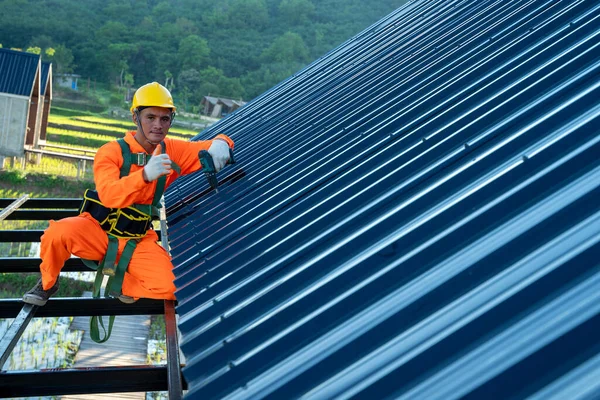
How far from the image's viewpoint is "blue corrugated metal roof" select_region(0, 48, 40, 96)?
130 ft

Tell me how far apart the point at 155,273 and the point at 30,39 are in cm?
11818

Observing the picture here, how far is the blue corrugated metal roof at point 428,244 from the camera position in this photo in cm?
229

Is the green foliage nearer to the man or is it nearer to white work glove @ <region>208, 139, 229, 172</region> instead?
white work glove @ <region>208, 139, 229, 172</region>

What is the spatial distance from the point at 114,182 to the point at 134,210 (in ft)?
1.29

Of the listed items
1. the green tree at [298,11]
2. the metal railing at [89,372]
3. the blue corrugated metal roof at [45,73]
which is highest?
the green tree at [298,11]

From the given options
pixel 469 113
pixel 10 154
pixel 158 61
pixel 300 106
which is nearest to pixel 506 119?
pixel 469 113

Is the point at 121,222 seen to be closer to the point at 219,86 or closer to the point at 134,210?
the point at 134,210

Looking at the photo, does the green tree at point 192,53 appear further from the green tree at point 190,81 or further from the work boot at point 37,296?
the work boot at point 37,296

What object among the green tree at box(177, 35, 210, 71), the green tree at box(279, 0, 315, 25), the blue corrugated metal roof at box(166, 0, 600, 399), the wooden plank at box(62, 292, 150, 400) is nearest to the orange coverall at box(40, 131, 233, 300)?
the blue corrugated metal roof at box(166, 0, 600, 399)

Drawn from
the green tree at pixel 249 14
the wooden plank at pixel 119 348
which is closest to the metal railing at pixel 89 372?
the wooden plank at pixel 119 348

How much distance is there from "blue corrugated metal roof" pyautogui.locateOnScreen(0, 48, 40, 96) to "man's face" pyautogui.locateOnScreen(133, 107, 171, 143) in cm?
3664

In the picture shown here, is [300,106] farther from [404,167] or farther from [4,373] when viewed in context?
[4,373]

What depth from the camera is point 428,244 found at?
3.21m

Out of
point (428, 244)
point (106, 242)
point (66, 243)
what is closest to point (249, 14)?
point (106, 242)
